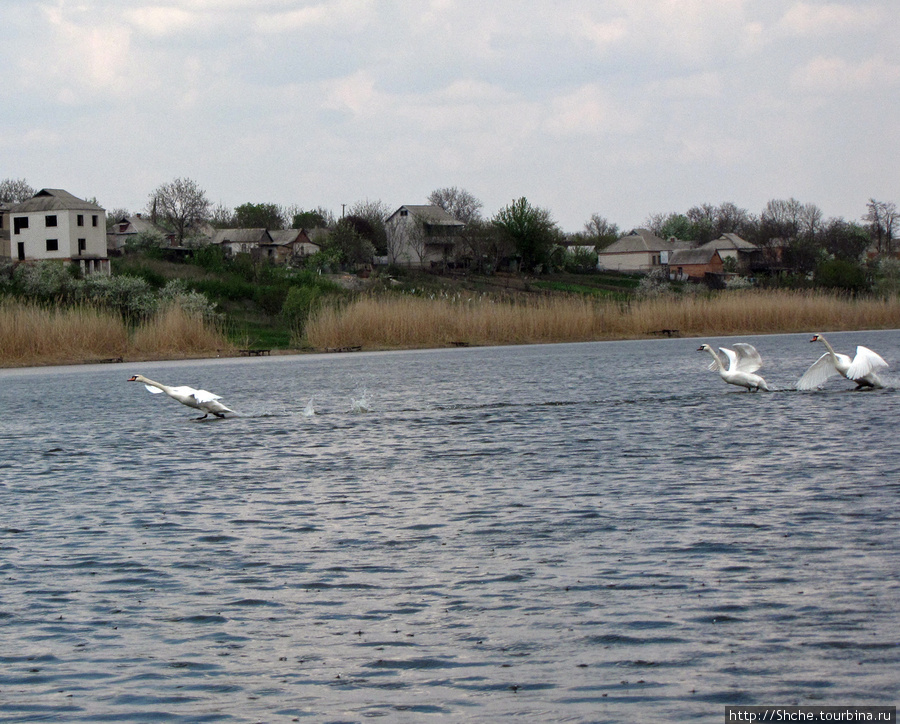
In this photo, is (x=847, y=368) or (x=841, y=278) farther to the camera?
(x=841, y=278)

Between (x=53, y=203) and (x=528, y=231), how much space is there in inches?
1648

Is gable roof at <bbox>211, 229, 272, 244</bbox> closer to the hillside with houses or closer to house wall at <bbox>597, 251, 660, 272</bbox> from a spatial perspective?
the hillside with houses

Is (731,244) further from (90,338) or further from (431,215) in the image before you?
(90,338)

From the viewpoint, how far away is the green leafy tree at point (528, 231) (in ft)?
374

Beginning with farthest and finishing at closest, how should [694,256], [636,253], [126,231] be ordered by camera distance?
[636,253] < [694,256] < [126,231]

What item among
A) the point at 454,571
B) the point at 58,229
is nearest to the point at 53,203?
the point at 58,229

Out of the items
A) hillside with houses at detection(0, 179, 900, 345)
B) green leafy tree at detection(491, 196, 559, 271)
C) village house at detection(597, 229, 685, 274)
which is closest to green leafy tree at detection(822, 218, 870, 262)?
hillside with houses at detection(0, 179, 900, 345)

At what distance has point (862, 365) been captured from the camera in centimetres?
2300

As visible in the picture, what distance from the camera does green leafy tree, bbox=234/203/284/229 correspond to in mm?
163000

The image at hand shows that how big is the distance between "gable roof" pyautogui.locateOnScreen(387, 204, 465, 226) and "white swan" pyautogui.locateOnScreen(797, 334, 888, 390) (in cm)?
9808

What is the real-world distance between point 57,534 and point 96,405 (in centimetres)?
1604

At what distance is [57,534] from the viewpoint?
11.2m

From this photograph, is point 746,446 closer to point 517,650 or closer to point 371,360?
point 517,650

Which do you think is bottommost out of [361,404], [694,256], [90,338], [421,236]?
[361,404]
